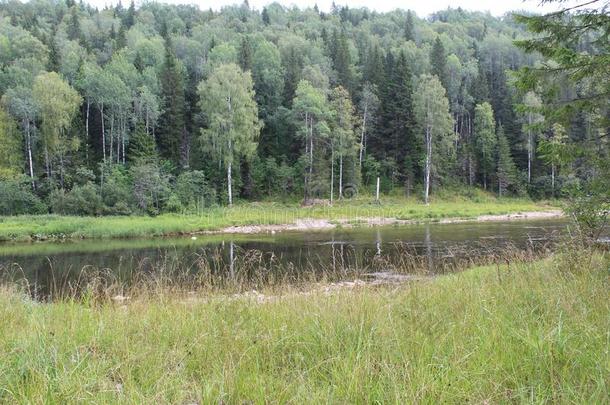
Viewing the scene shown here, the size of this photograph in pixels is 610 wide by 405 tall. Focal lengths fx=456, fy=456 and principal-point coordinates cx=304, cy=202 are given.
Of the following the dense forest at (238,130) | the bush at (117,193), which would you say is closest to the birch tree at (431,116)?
the dense forest at (238,130)

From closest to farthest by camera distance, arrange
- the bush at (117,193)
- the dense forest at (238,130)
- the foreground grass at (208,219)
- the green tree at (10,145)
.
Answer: the foreground grass at (208,219), the bush at (117,193), the green tree at (10,145), the dense forest at (238,130)

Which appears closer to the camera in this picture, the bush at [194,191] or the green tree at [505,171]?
the bush at [194,191]

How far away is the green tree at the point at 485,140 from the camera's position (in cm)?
5978

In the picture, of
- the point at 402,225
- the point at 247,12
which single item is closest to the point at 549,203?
the point at 402,225

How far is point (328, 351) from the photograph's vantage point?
3779 mm

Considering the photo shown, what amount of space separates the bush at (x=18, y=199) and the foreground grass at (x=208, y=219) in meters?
4.53

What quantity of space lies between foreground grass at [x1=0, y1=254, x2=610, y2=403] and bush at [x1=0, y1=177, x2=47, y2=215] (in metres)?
38.7

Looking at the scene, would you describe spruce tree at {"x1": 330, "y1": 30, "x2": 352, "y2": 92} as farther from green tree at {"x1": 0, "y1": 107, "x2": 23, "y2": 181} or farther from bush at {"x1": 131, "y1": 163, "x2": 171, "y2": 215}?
green tree at {"x1": 0, "y1": 107, "x2": 23, "y2": 181}

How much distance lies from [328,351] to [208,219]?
108ft

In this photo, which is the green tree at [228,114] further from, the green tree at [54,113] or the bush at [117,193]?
the green tree at [54,113]

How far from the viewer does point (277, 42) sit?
88.8 meters

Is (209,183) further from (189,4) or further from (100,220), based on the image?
(189,4)

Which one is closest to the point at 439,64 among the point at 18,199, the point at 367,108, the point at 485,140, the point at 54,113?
the point at 485,140

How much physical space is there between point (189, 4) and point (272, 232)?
5203 inches
